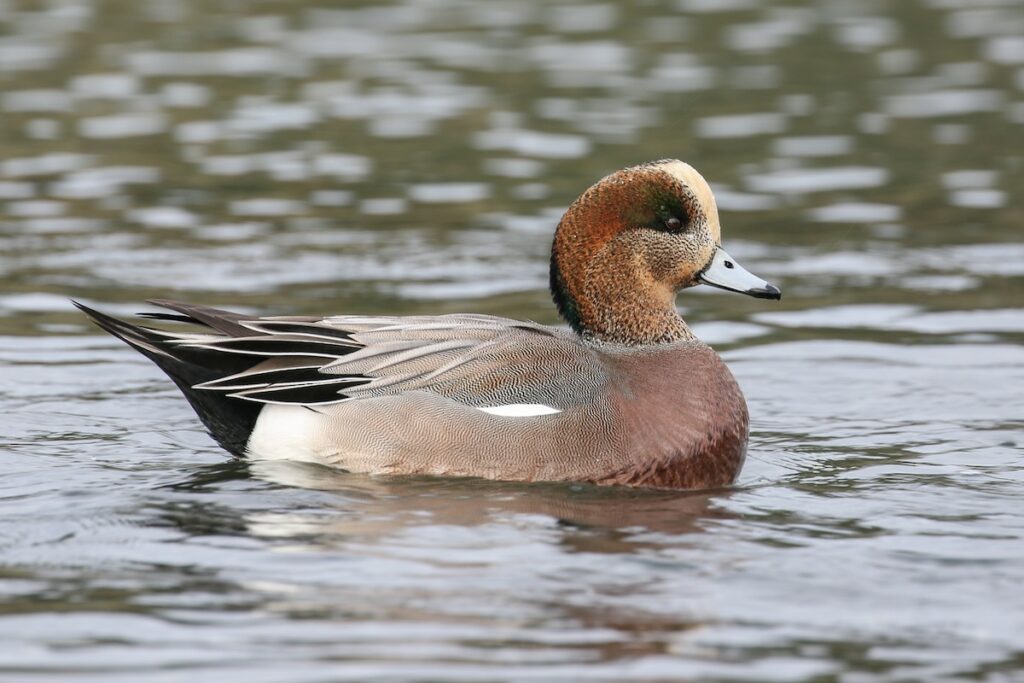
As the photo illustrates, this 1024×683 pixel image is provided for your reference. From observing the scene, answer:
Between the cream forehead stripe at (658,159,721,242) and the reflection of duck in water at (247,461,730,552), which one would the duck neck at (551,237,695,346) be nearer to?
the cream forehead stripe at (658,159,721,242)

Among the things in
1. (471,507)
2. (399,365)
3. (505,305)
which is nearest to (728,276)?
(399,365)

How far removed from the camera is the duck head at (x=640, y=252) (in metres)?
6.97

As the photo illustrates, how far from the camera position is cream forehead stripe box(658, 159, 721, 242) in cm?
694

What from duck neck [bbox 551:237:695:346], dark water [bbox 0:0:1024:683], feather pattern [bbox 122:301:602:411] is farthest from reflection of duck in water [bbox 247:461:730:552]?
duck neck [bbox 551:237:695:346]

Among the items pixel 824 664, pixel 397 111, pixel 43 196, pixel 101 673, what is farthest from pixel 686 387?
pixel 397 111

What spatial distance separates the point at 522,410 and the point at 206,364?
119 cm

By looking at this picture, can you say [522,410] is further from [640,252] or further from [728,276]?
[728,276]

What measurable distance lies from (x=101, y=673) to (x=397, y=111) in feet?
28.7

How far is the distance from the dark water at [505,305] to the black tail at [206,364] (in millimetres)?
206

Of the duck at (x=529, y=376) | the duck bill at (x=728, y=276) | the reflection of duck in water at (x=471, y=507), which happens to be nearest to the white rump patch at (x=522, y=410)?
the duck at (x=529, y=376)

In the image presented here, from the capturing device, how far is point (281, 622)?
5020mm

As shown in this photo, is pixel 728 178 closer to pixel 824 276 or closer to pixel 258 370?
pixel 824 276

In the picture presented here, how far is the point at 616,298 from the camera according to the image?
703 cm

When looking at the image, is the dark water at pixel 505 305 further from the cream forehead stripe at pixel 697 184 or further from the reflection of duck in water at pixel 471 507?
the cream forehead stripe at pixel 697 184
